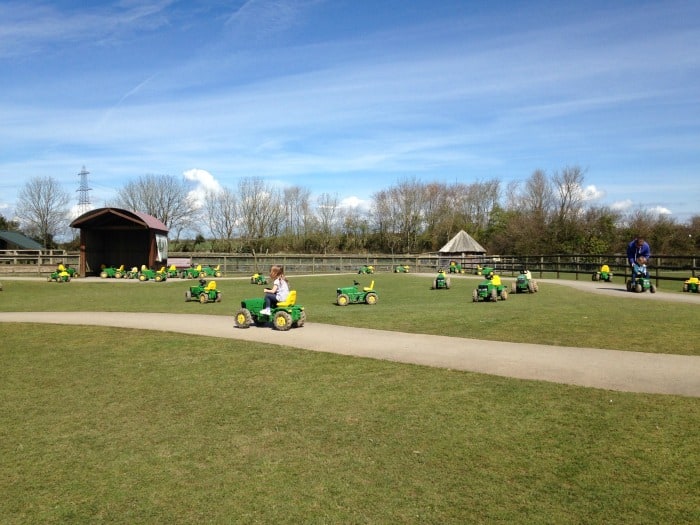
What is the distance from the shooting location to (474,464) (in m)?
5.29

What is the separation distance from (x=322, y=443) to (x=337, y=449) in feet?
0.81

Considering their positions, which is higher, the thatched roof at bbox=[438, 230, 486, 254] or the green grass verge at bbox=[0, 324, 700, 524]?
the thatched roof at bbox=[438, 230, 486, 254]

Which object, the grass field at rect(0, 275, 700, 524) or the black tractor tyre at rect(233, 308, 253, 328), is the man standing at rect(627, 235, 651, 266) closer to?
the grass field at rect(0, 275, 700, 524)

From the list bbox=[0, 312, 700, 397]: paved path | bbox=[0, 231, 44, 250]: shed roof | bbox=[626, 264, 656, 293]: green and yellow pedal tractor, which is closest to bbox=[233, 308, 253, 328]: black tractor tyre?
bbox=[0, 312, 700, 397]: paved path

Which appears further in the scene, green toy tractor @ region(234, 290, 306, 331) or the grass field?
green toy tractor @ region(234, 290, 306, 331)

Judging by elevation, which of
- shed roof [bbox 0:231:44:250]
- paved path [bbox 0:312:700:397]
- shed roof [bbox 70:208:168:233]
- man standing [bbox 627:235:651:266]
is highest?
shed roof [bbox 70:208:168:233]

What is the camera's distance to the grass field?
179 inches

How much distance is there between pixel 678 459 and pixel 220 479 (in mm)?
4195

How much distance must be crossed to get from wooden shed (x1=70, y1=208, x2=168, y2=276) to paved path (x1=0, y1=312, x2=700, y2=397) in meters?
27.0

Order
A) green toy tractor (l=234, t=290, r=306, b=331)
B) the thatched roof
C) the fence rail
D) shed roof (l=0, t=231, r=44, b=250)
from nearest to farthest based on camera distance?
green toy tractor (l=234, t=290, r=306, b=331) → the fence rail → the thatched roof → shed roof (l=0, t=231, r=44, b=250)

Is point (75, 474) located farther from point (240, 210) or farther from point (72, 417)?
point (240, 210)

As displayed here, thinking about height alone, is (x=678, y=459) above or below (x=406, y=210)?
below

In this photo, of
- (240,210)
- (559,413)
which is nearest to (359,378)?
(559,413)

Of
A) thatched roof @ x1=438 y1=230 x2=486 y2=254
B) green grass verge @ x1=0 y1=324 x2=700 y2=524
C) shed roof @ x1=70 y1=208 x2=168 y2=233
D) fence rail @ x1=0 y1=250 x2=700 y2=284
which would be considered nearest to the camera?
green grass verge @ x1=0 y1=324 x2=700 y2=524
